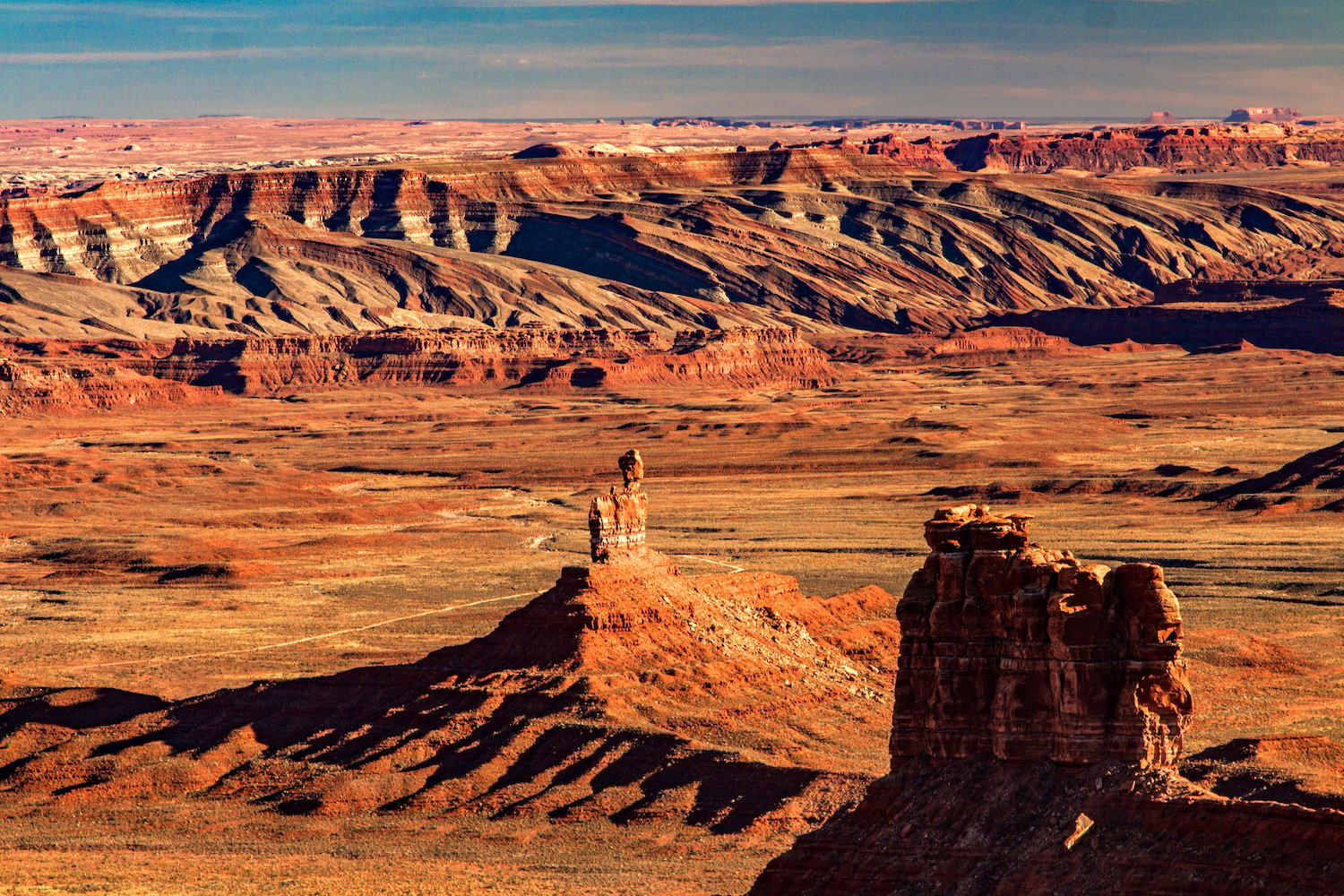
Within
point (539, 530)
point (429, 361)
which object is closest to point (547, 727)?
point (539, 530)

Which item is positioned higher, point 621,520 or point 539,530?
point 621,520

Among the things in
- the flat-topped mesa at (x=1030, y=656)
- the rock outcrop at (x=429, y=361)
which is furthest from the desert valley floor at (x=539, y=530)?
the flat-topped mesa at (x=1030, y=656)

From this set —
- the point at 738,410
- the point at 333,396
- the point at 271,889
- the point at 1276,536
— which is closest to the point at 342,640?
the point at 271,889

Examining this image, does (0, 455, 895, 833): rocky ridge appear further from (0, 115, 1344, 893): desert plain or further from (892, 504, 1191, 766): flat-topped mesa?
(892, 504, 1191, 766): flat-topped mesa

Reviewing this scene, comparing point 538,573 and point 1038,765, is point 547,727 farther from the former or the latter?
point 538,573

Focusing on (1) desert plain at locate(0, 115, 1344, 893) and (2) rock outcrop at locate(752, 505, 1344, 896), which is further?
(1) desert plain at locate(0, 115, 1344, 893)

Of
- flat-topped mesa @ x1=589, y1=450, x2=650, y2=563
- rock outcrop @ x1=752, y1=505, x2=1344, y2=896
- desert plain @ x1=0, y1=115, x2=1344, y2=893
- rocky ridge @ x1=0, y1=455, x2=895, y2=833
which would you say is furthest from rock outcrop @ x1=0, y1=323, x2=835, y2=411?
rock outcrop @ x1=752, y1=505, x2=1344, y2=896
